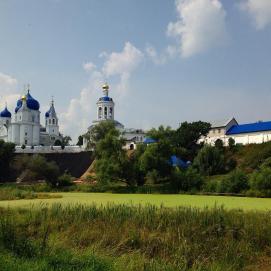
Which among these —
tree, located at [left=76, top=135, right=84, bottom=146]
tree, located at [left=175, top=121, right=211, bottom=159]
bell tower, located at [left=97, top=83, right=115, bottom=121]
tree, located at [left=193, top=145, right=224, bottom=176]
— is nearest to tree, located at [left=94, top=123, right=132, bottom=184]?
tree, located at [left=193, top=145, right=224, bottom=176]

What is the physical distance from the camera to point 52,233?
48.6 feet

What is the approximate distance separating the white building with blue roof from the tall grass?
159 ft

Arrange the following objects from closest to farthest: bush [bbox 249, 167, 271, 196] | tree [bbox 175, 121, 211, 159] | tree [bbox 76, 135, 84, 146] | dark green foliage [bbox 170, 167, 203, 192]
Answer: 1. bush [bbox 249, 167, 271, 196]
2. dark green foliage [bbox 170, 167, 203, 192]
3. tree [bbox 175, 121, 211, 159]
4. tree [bbox 76, 135, 84, 146]

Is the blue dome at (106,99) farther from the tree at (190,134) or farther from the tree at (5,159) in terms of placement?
the tree at (5,159)

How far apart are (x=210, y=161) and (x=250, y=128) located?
64.2 ft

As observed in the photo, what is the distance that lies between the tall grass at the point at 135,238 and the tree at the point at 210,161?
32.1m

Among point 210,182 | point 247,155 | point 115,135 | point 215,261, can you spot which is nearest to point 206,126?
point 247,155

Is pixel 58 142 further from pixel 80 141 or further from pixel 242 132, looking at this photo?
pixel 242 132

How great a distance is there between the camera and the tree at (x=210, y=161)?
48.9m

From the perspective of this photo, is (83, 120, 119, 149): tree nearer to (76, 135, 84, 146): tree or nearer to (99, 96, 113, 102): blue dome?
(99, 96, 113, 102): blue dome

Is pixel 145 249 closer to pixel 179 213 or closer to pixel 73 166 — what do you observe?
pixel 179 213

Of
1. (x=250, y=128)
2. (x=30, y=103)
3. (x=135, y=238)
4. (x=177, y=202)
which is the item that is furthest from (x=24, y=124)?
(x=135, y=238)

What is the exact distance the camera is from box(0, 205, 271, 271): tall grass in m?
10.4

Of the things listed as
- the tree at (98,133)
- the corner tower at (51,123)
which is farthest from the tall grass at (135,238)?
the corner tower at (51,123)
